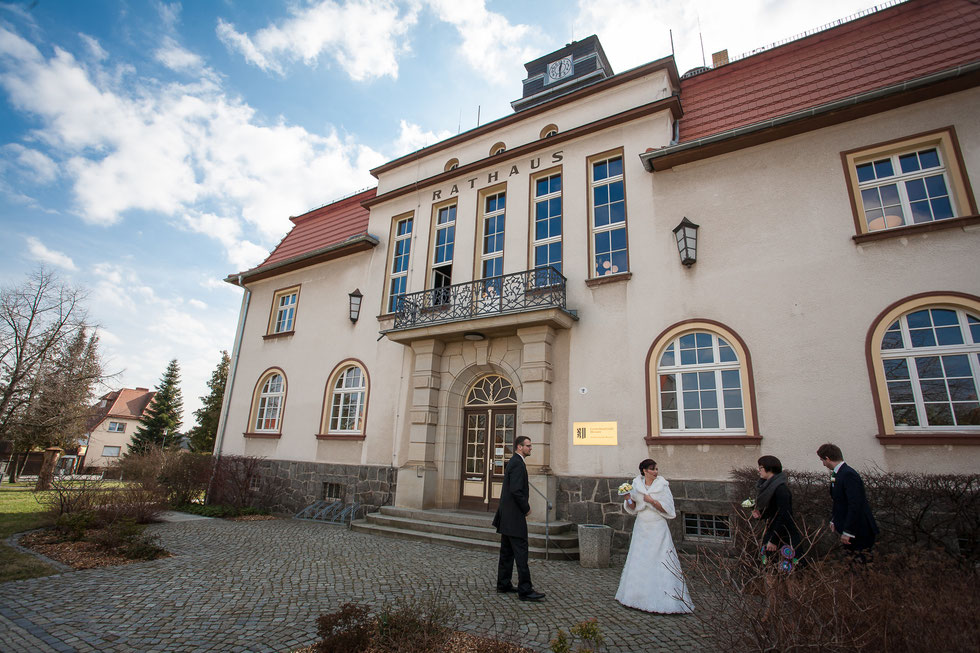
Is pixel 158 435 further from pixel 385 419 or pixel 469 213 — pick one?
pixel 469 213

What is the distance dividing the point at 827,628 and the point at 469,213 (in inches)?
452

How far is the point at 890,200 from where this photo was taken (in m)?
8.37

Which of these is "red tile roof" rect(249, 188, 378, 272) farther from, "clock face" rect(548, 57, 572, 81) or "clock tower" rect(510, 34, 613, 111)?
"clock face" rect(548, 57, 572, 81)

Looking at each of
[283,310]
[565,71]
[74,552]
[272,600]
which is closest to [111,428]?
[283,310]

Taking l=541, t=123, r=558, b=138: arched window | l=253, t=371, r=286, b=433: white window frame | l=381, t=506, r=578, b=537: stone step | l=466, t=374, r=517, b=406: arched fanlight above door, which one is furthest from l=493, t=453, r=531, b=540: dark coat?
l=253, t=371, r=286, b=433: white window frame

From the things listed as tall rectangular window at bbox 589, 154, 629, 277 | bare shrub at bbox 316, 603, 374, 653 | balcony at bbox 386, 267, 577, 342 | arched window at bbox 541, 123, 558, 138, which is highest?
arched window at bbox 541, 123, 558, 138

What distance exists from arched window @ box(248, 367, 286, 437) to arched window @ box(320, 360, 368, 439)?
2.02 metres

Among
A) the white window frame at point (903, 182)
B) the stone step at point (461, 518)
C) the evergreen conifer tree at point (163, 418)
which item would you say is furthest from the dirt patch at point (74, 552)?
the evergreen conifer tree at point (163, 418)

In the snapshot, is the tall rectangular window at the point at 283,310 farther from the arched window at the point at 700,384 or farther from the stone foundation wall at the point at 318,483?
the arched window at the point at 700,384

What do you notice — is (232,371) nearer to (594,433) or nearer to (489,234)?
(489,234)

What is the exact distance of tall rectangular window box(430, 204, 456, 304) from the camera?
1327 cm

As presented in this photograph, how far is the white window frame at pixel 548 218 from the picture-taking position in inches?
448

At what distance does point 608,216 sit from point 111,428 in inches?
2147

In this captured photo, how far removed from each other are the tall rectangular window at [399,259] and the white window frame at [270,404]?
4.72m
